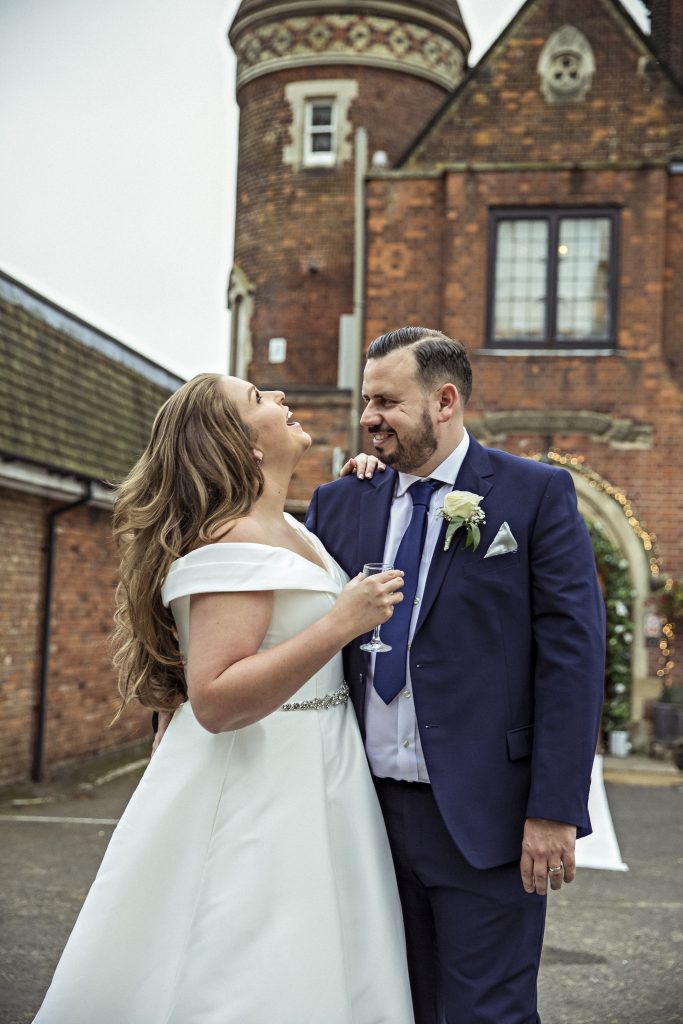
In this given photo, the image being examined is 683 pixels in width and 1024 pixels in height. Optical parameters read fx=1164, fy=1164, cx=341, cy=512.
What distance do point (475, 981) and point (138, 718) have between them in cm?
1186

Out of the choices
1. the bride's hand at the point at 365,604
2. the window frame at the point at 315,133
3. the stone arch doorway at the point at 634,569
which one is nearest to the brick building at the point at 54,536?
the stone arch doorway at the point at 634,569

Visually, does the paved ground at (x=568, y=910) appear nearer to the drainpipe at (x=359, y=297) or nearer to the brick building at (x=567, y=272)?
the brick building at (x=567, y=272)

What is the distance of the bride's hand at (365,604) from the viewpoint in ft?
9.77

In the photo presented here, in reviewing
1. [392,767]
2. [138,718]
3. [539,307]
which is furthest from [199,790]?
[539,307]

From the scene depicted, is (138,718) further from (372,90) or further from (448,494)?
(448,494)

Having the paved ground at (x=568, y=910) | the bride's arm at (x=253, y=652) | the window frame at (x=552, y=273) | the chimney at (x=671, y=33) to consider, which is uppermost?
the chimney at (x=671, y=33)

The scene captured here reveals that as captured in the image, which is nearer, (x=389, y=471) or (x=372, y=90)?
(x=389, y=471)

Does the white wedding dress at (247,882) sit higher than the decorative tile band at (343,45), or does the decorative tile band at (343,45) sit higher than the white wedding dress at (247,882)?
the decorative tile band at (343,45)

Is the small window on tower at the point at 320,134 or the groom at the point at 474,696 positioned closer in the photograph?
the groom at the point at 474,696

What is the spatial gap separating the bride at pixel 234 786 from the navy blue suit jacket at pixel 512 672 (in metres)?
0.27

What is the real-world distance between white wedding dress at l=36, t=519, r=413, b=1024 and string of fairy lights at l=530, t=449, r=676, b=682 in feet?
39.0

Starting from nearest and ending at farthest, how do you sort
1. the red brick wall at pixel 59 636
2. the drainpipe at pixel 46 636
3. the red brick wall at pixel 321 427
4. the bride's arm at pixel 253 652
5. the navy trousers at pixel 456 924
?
the bride's arm at pixel 253 652, the navy trousers at pixel 456 924, the red brick wall at pixel 59 636, the drainpipe at pixel 46 636, the red brick wall at pixel 321 427

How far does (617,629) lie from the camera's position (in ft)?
47.8

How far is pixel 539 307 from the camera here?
15.2 metres
